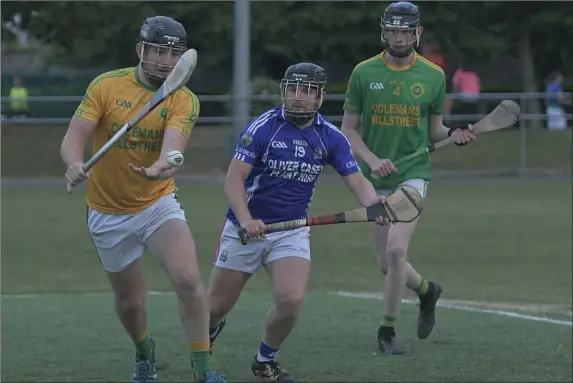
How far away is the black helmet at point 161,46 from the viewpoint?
6.78 meters

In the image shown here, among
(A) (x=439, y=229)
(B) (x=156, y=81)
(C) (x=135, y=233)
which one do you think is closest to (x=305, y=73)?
(B) (x=156, y=81)

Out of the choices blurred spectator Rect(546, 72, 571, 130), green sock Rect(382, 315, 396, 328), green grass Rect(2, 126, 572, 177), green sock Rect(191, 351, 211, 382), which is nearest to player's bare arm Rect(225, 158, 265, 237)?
green sock Rect(191, 351, 211, 382)

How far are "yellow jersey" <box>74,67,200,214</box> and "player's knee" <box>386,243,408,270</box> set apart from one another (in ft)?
6.84

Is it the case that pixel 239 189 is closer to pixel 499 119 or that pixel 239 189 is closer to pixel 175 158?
pixel 175 158

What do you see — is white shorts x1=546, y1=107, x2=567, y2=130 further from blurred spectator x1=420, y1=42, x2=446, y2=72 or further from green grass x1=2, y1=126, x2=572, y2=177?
blurred spectator x1=420, y1=42, x2=446, y2=72

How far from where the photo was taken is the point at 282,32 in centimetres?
2762

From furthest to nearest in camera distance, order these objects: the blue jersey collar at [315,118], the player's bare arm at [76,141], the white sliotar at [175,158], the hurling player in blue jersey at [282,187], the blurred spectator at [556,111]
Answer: the blurred spectator at [556,111]
the blue jersey collar at [315,118]
the hurling player in blue jersey at [282,187]
the player's bare arm at [76,141]
the white sliotar at [175,158]

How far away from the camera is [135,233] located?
23.2 ft

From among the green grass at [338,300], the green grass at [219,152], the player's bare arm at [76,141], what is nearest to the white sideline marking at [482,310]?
the green grass at [338,300]

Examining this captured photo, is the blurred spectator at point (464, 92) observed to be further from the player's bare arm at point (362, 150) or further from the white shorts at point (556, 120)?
the player's bare arm at point (362, 150)

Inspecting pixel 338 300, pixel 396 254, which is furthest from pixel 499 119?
pixel 338 300

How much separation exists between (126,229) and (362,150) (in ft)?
6.76

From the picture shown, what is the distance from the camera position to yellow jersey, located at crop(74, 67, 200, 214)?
6.83 metres

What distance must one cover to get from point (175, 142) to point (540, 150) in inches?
704
